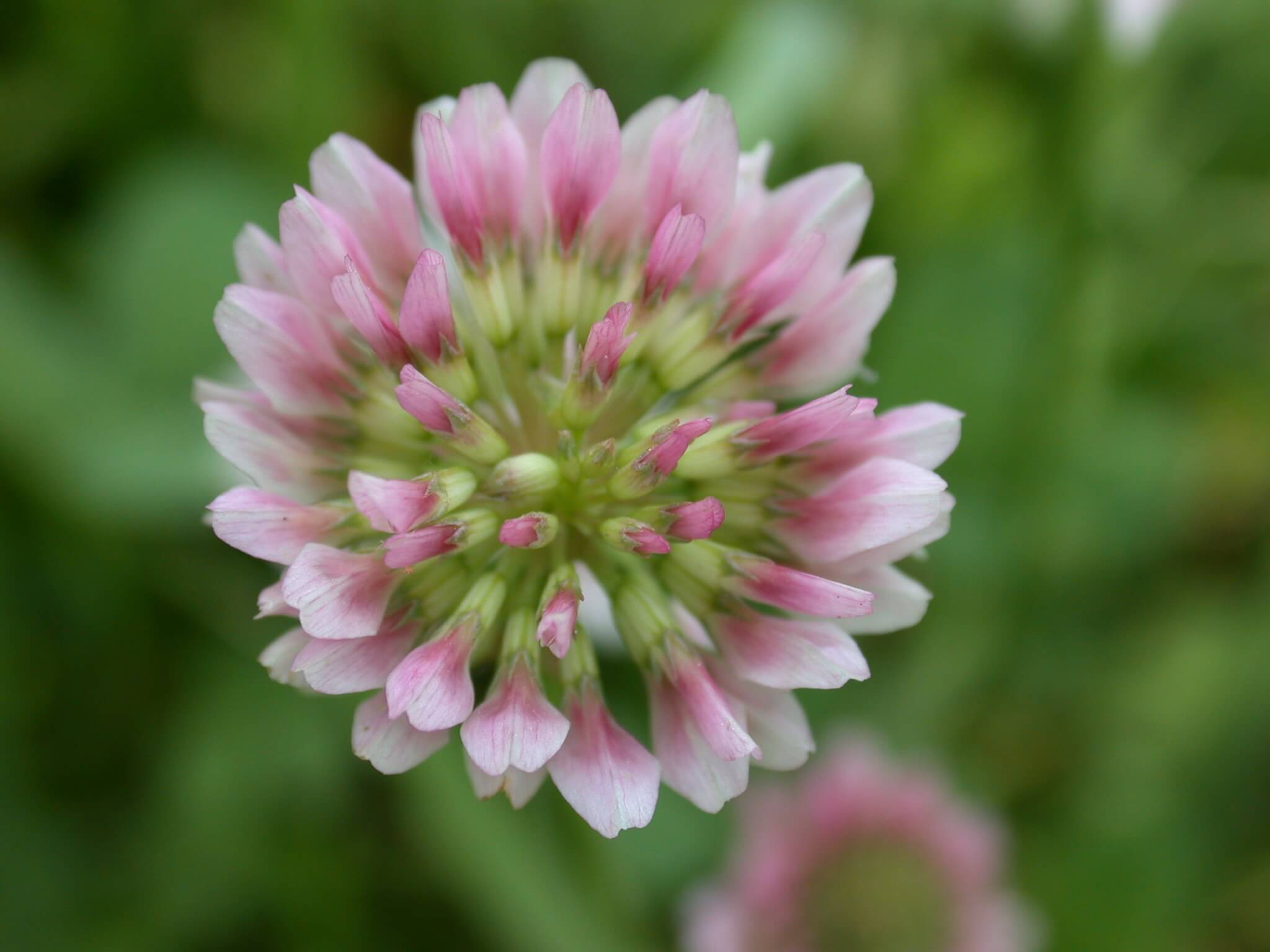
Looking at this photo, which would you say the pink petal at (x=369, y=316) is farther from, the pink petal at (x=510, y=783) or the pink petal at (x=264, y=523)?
the pink petal at (x=510, y=783)

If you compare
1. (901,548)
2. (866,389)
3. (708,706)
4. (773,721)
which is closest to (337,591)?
(708,706)

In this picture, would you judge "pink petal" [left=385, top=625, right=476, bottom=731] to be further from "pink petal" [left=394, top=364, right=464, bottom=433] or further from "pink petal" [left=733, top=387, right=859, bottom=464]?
"pink petal" [left=733, top=387, right=859, bottom=464]

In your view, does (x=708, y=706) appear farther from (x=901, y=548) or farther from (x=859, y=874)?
(x=859, y=874)

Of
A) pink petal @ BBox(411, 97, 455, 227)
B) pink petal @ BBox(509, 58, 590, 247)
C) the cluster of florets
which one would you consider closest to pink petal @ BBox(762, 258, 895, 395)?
the cluster of florets

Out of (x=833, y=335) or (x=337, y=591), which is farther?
(x=833, y=335)

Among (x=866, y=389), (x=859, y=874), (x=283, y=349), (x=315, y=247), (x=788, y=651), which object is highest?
(x=315, y=247)

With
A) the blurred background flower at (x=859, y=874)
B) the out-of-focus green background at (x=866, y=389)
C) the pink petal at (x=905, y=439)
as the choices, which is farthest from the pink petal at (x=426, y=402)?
the blurred background flower at (x=859, y=874)

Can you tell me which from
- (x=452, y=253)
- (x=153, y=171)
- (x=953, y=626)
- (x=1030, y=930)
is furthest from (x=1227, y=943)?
(x=153, y=171)
